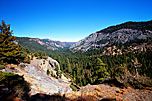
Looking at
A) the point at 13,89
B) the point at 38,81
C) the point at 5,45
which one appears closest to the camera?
the point at 13,89

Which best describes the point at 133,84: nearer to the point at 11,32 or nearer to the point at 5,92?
the point at 5,92

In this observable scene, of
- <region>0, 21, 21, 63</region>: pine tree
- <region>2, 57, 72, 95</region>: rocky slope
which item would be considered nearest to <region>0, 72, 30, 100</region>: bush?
<region>2, 57, 72, 95</region>: rocky slope

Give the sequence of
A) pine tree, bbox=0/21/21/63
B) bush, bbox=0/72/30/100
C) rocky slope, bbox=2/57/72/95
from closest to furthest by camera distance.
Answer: bush, bbox=0/72/30/100 < rocky slope, bbox=2/57/72/95 < pine tree, bbox=0/21/21/63

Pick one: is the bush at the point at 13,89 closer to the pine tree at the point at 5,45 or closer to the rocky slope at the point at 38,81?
the rocky slope at the point at 38,81

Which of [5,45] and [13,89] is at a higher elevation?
[5,45]

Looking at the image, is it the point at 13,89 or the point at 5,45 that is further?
the point at 5,45

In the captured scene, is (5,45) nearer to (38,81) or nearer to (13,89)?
(38,81)

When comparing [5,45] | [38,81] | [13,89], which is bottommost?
[38,81]

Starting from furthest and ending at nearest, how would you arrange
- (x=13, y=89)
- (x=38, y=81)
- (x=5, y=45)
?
(x=5, y=45) < (x=38, y=81) < (x=13, y=89)

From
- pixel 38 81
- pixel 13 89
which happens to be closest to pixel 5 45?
pixel 38 81

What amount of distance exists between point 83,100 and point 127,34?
20487 centimetres

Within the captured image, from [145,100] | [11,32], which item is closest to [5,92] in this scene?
[145,100]

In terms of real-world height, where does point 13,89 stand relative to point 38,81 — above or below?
above

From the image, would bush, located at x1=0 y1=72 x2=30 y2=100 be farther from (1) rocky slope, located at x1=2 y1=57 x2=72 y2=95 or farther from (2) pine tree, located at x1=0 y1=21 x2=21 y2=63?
(2) pine tree, located at x1=0 y1=21 x2=21 y2=63
